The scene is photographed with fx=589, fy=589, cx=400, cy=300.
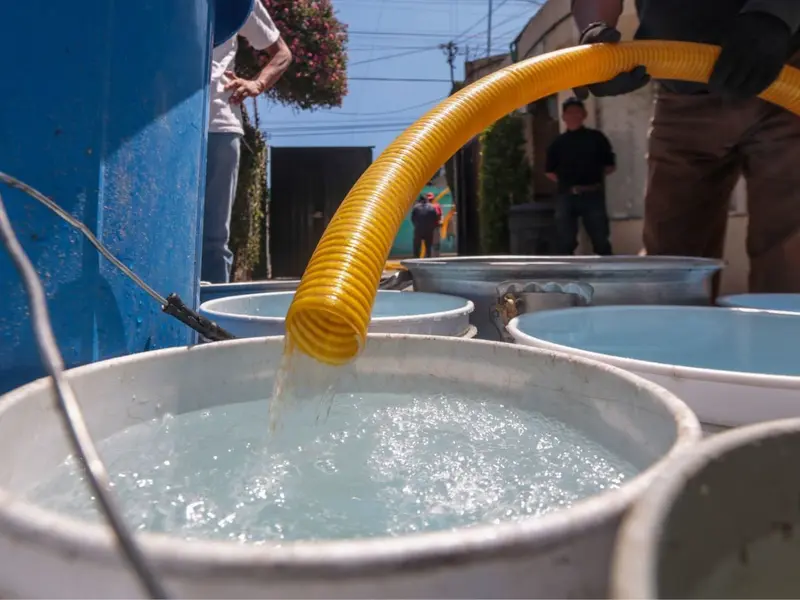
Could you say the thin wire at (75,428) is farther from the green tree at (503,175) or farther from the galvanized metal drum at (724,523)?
the green tree at (503,175)

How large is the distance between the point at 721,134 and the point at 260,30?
5.94 ft

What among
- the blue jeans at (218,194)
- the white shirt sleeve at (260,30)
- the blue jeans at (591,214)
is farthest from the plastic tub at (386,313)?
the blue jeans at (591,214)

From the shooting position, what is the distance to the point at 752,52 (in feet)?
4.28

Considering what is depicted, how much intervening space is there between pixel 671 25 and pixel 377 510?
1.75 m

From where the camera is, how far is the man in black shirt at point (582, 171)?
13.4 feet

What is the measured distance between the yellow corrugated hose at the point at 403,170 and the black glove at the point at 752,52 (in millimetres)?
53

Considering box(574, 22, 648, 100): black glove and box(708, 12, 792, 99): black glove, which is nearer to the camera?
box(708, 12, 792, 99): black glove

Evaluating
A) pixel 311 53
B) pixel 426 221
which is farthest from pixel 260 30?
pixel 426 221

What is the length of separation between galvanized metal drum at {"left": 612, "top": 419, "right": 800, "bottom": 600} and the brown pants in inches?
68.6

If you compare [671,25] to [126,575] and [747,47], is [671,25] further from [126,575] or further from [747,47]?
[126,575]

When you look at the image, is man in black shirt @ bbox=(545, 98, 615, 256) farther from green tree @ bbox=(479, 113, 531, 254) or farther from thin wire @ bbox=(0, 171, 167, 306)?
thin wire @ bbox=(0, 171, 167, 306)

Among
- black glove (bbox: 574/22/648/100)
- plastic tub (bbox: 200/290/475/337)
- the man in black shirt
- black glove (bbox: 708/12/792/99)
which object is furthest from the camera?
the man in black shirt

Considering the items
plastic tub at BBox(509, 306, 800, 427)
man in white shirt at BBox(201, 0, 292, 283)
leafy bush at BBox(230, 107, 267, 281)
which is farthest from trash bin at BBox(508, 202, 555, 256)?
plastic tub at BBox(509, 306, 800, 427)

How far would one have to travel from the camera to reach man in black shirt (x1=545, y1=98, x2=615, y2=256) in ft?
13.4
